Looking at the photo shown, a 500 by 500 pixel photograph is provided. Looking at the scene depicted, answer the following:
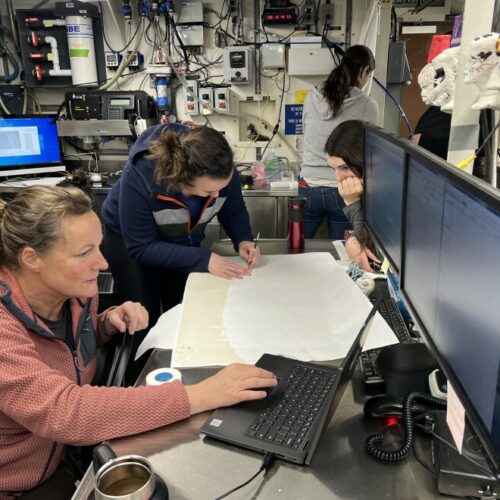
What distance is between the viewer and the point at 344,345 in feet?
3.84

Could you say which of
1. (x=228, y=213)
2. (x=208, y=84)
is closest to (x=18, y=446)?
(x=228, y=213)

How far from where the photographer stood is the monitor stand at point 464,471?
723 mm

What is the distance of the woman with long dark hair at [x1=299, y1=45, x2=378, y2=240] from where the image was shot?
2.55 metres

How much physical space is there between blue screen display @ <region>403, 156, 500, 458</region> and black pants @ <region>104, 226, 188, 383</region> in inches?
47.2

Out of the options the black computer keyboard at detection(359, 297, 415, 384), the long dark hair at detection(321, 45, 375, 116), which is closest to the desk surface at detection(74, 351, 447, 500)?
the black computer keyboard at detection(359, 297, 415, 384)

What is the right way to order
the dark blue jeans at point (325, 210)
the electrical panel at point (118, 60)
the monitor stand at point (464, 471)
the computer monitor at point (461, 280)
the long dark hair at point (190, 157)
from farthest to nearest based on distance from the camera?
the electrical panel at point (118, 60) < the dark blue jeans at point (325, 210) < the long dark hair at point (190, 157) < the monitor stand at point (464, 471) < the computer monitor at point (461, 280)

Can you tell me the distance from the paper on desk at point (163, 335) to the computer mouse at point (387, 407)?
0.52 metres

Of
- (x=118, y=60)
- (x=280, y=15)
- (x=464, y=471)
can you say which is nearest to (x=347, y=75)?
(x=280, y=15)

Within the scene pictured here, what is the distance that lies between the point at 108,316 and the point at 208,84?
2726mm

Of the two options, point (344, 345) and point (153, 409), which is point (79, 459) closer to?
point (153, 409)

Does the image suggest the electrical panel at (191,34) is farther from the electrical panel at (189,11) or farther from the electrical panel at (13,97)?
the electrical panel at (13,97)

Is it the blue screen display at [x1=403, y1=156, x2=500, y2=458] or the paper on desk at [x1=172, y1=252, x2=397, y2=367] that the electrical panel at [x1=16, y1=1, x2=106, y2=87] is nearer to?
the paper on desk at [x1=172, y1=252, x2=397, y2=367]

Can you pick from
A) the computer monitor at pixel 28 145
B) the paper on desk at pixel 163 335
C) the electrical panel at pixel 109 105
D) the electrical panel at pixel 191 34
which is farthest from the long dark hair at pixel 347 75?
the computer monitor at pixel 28 145

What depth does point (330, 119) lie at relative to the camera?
8.64 ft
